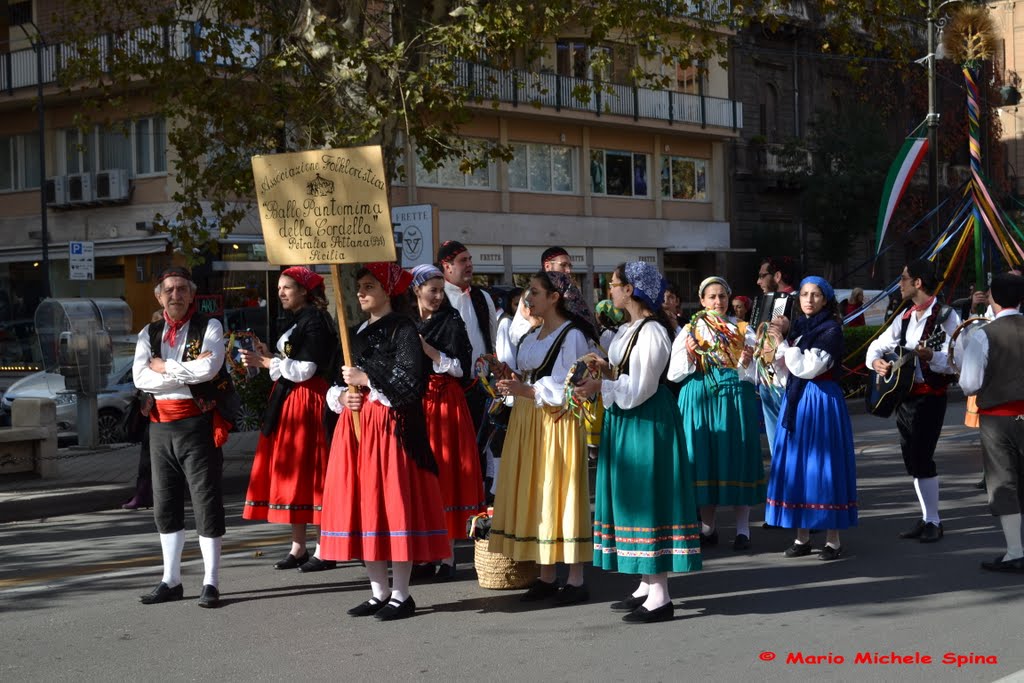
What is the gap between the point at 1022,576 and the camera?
7984 millimetres

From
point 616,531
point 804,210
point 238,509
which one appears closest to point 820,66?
point 804,210

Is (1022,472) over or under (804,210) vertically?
under

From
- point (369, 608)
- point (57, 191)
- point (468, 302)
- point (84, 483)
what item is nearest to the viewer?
point (369, 608)

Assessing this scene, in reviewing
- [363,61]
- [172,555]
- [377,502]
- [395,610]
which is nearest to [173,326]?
[172,555]

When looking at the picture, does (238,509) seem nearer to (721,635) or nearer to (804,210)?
(721,635)

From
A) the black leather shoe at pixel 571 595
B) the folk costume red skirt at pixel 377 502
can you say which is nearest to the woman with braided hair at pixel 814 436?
the black leather shoe at pixel 571 595

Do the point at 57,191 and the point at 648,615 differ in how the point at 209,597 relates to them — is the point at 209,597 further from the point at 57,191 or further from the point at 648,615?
the point at 57,191

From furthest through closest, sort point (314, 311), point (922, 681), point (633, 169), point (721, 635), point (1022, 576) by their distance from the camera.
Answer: point (633, 169), point (314, 311), point (1022, 576), point (721, 635), point (922, 681)

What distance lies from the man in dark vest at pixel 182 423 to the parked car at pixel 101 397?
34.8 feet

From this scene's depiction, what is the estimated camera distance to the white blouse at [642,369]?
6848 mm

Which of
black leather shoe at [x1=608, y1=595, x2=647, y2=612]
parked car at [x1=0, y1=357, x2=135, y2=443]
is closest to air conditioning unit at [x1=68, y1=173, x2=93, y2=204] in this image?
parked car at [x1=0, y1=357, x2=135, y2=443]

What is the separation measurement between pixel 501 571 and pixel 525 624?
881 mm

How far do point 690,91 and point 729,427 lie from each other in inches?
1288

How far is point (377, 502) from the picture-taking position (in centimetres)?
703
